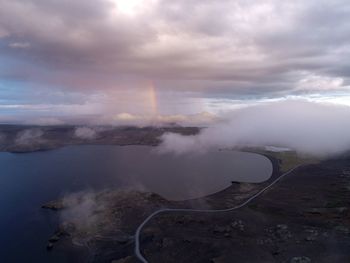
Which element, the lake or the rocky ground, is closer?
the rocky ground

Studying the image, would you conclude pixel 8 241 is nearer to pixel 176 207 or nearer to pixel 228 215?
pixel 176 207

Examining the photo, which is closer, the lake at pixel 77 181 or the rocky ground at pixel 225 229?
the rocky ground at pixel 225 229

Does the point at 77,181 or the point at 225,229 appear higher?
the point at 77,181

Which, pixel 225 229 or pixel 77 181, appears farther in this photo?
pixel 77 181

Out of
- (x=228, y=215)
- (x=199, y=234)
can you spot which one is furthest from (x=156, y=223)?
(x=228, y=215)
